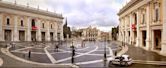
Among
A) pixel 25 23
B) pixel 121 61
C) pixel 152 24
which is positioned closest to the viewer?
pixel 121 61

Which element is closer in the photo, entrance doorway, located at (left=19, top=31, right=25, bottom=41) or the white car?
the white car

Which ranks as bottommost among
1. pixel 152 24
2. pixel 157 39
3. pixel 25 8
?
pixel 157 39

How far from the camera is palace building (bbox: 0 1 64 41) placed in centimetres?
5044

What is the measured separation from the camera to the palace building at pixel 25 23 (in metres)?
50.4

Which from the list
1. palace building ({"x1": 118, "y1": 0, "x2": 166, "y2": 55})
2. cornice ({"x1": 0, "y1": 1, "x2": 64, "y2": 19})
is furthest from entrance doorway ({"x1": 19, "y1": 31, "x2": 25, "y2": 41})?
palace building ({"x1": 118, "y1": 0, "x2": 166, "y2": 55})

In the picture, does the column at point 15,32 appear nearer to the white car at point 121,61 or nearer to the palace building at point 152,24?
the palace building at point 152,24

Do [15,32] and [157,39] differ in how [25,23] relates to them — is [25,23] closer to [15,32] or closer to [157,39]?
[15,32]

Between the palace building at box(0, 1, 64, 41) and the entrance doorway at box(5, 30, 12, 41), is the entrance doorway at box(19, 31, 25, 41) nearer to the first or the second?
the palace building at box(0, 1, 64, 41)

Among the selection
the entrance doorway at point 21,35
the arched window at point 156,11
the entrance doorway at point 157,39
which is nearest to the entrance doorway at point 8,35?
the entrance doorway at point 21,35

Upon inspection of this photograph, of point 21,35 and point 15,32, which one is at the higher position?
point 15,32

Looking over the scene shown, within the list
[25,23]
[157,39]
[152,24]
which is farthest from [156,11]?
[25,23]

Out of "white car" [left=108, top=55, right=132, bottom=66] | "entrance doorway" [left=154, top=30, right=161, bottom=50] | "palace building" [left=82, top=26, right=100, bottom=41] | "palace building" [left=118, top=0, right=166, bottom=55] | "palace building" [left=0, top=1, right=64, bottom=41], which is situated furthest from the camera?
"palace building" [left=82, top=26, right=100, bottom=41]

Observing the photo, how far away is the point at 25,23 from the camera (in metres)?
57.3

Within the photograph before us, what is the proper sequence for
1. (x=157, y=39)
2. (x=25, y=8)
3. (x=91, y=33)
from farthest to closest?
(x=91, y=33) → (x=25, y=8) → (x=157, y=39)
